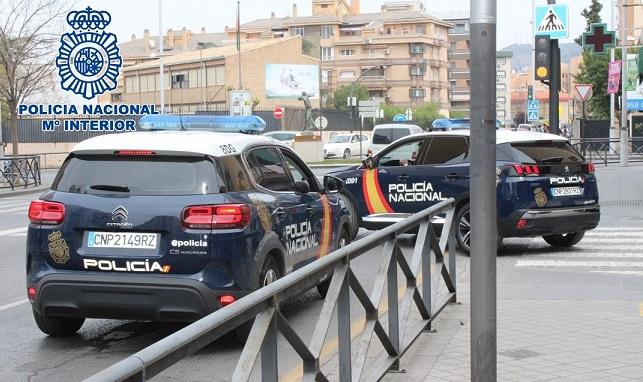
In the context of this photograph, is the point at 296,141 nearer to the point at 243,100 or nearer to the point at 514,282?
the point at 243,100

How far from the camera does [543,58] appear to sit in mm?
19141

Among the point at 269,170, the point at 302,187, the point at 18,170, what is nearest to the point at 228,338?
the point at 269,170

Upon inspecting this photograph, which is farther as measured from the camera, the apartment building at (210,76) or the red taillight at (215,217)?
the apartment building at (210,76)

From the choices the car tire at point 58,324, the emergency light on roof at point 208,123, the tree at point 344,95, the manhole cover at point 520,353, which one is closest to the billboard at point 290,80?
the tree at point 344,95

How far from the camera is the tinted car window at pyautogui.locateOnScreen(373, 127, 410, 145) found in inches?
1705

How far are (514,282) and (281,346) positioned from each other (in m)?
7.11

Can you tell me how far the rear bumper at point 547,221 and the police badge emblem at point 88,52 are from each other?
30.1 meters

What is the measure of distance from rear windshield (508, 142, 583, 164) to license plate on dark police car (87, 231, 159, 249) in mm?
6925

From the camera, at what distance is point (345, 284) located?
526cm

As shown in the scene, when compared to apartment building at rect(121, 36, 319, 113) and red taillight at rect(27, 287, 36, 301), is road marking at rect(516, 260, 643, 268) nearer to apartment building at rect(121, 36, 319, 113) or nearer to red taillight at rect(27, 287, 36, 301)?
red taillight at rect(27, 287, 36, 301)

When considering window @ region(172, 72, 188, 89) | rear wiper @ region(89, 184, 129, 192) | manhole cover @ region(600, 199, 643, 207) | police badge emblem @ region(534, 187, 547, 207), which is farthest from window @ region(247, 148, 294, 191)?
window @ region(172, 72, 188, 89)

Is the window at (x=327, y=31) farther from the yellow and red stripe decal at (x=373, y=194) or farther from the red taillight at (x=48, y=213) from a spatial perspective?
the red taillight at (x=48, y=213)

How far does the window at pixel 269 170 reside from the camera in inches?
323

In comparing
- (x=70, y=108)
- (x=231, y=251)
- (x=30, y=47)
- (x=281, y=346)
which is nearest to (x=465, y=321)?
(x=231, y=251)
